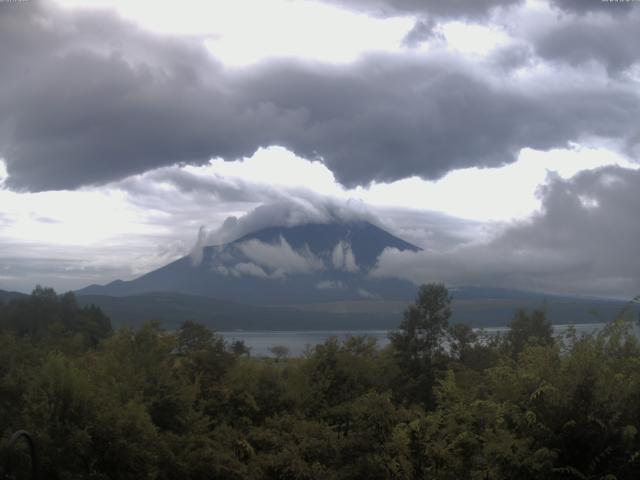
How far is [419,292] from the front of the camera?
45.1 m

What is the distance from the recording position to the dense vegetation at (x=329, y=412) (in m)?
9.62

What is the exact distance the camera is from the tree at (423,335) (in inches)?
1581

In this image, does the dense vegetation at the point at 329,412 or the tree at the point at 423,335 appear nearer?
the dense vegetation at the point at 329,412

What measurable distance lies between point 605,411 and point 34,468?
7.12 m

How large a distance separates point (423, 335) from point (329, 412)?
55.9ft

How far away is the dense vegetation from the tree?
0.29 m

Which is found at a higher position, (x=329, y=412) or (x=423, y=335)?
(x=423, y=335)

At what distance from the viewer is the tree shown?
40.2 metres

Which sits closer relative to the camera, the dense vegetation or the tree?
the dense vegetation

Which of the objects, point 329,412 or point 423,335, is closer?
point 329,412

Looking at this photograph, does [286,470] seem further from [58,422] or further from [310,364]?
[310,364]

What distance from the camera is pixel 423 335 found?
4288cm

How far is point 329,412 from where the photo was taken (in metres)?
26.9

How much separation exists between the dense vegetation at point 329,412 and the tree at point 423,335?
0.95 ft
